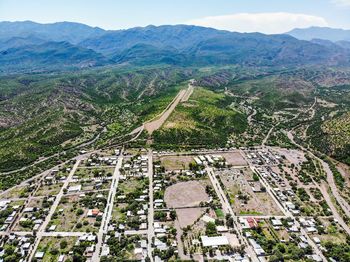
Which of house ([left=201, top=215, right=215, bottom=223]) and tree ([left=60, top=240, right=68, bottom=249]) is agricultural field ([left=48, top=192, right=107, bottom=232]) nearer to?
tree ([left=60, top=240, right=68, bottom=249])

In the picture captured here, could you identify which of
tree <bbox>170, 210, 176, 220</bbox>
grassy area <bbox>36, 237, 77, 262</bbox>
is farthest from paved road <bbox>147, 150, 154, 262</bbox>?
grassy area <bbox>36, 237, 77, 262</bbox>

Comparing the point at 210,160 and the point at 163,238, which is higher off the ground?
the point at 163,238

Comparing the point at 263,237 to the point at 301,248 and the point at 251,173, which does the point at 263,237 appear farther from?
the point at 251,173

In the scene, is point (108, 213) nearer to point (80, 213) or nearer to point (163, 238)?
point (80, 213)

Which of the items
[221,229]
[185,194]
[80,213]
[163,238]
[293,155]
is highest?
[163,238]

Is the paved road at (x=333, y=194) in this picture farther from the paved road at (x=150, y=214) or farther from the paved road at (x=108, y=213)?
the paved road at (x=108, y=213)

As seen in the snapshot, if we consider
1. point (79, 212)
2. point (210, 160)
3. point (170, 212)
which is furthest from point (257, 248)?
point (210, 160)

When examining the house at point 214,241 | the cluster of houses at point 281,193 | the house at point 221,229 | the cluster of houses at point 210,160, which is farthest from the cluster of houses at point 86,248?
the cluster of houses at point 281,193

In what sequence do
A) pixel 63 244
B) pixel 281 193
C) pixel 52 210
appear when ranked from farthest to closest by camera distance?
1. pixel 281 193
2. pixel 52 210
3. pixel 63 244
